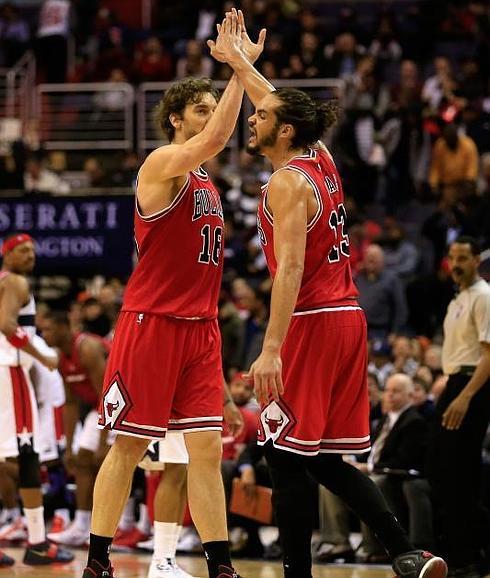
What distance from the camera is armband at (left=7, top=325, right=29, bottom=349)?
9234 millimetres

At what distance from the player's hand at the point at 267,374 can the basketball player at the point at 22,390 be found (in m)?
3.57

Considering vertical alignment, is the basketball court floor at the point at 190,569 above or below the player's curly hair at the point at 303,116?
below

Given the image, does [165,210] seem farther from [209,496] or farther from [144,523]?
[144,523]

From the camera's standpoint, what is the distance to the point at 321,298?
641 centimetres

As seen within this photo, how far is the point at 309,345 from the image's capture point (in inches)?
251

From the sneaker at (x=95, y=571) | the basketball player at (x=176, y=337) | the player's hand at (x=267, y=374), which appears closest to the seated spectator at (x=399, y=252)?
the basketball player at (x=176, y=337)

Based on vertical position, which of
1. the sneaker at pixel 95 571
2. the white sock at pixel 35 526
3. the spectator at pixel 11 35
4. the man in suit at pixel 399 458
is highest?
the spectator at pixel 11 35

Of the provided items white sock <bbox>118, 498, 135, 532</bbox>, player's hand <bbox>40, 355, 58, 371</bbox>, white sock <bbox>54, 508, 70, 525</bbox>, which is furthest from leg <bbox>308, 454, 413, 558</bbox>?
white sock <bbox>54, 508, 70, 525</bbox>

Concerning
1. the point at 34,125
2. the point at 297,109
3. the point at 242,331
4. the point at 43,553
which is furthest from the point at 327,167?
the point at 34,125

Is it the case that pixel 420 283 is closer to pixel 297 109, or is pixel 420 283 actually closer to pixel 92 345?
pixel 92 345

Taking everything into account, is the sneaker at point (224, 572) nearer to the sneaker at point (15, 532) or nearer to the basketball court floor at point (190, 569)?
the basketball court floor at point (190, 569)

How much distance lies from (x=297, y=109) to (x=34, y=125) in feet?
42.2

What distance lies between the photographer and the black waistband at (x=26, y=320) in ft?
30.8

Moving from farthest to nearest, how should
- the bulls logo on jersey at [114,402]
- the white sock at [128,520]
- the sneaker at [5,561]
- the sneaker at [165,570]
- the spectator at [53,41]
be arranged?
the spectator at [53,41] → the white sock at [128,520] → the sneaker at [5,561] → the sneaker at [165,570] → the bulls logo on jersey at [114,402]
